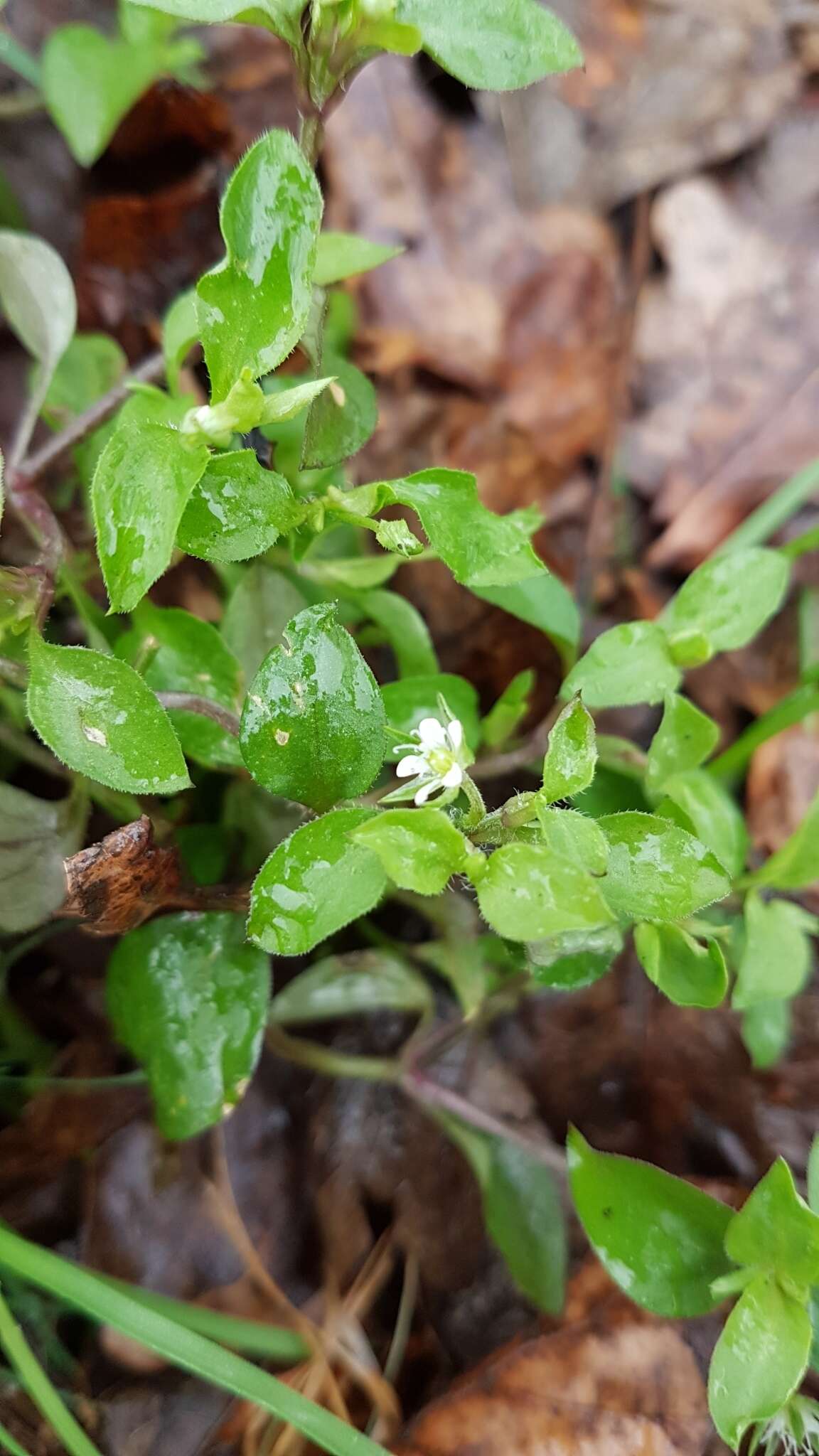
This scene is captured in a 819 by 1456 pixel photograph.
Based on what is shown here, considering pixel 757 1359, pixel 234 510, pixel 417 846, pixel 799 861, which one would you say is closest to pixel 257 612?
pixel 234 510

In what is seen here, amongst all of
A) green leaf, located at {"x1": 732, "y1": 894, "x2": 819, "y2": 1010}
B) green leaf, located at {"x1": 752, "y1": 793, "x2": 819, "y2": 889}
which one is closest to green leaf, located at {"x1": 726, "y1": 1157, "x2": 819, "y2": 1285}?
green leaf, located at {"x1": 732, "y1": 894, "x2": 819, "y2": 1010}

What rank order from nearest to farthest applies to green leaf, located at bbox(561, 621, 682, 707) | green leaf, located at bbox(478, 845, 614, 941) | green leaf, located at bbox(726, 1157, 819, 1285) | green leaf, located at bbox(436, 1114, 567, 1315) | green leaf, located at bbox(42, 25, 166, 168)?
green leaf, located at bbox(478, 845, 614, 941) < green leaf, located at bbox(726, 1157, 819, 1285) < green leaf, located at bbox(561, 621, 682, 707) < green leaf, located at bbox(436, 1114, 567, 1315) < green leaf, located at bbox(42, 25, 166, 168)

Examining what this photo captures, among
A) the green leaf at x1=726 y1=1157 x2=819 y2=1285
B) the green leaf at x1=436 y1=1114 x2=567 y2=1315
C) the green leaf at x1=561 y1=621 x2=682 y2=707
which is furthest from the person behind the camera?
the green leaf at x1=436 y1=1114 x2=567 y2=1315

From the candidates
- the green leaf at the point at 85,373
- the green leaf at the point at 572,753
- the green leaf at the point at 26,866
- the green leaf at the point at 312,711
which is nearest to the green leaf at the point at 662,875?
the green leaf at the point at 572,753

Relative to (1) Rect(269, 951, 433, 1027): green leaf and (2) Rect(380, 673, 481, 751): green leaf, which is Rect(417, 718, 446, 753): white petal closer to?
(2) Rect(380, 673, 481, 751): green leaf

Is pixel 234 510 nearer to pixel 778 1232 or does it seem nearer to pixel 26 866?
pixel 26 866

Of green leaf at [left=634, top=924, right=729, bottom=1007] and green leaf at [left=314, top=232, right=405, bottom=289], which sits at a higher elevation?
green leaf at [left=314, top=232, right=405, bottom=289]

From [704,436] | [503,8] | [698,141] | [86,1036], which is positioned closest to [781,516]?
[704,436]

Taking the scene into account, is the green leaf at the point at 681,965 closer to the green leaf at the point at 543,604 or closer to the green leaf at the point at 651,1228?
the green leaf at the point at 651,1228
